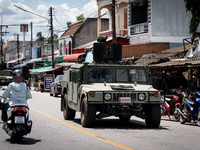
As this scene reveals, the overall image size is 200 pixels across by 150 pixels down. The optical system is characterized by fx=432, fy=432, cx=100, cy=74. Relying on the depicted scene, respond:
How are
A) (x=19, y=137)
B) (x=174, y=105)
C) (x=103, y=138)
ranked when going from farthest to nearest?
1. (x=174, y=105)
2. (x=103, y=138)
3. (x=19, y=137)

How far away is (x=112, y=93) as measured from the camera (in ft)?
41.3

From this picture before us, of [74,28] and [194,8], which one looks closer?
[194,8]

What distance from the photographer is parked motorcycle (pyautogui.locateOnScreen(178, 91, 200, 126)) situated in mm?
13602

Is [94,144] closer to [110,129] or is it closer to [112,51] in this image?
[110,129]

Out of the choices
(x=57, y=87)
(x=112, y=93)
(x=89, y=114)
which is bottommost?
(x=89, y=114)

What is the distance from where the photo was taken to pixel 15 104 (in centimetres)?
964

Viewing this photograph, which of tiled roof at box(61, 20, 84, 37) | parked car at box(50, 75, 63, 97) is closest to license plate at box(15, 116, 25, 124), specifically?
parked car at box(50, 75, 63, 97)

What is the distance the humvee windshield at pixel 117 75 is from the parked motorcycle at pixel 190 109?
1.68 meters

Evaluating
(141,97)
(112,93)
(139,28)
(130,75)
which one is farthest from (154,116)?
(139,28)

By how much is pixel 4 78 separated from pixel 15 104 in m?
45.5

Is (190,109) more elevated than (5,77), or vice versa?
(5,77)

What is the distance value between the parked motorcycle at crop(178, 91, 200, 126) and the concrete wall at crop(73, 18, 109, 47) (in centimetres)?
4225

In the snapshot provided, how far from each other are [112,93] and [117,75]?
4.97 ft

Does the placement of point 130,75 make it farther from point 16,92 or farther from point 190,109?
point 16,92
